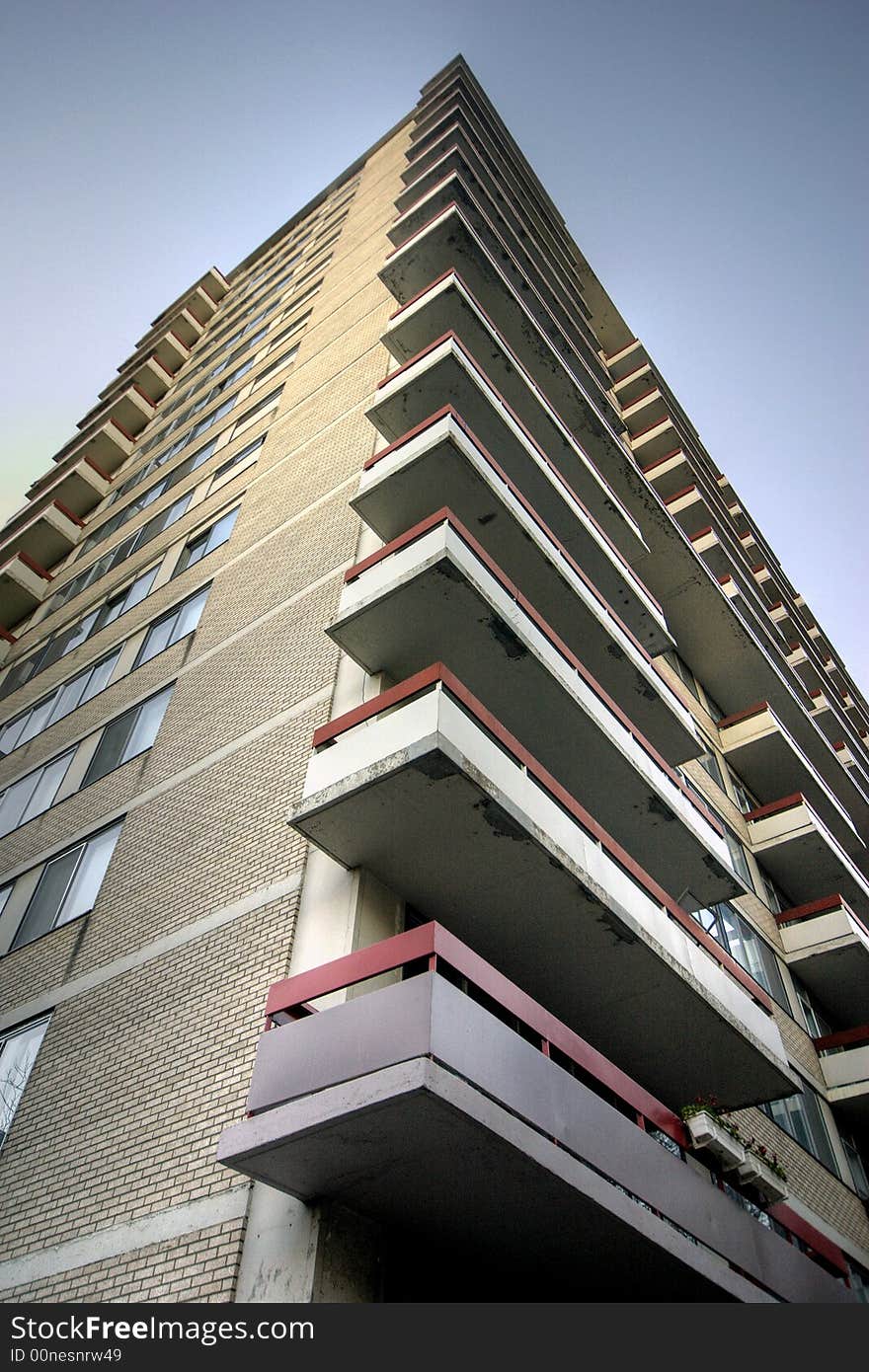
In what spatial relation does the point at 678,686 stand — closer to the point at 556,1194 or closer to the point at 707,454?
the point at 556,1194

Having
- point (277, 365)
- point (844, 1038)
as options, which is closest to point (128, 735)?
point (844, 1038)

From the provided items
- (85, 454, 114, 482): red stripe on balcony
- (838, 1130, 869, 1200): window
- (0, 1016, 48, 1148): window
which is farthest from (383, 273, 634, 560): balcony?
(85, 454, 114, 482): red stripe on balcony

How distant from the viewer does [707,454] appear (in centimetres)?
3522

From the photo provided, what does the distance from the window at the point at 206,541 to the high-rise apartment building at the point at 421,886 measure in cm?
21

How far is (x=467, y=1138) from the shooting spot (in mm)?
5508

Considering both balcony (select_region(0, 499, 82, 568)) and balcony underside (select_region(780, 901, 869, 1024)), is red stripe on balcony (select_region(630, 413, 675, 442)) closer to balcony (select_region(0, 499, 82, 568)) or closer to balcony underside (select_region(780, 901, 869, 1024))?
balcony underside (select_region(780, 901, 869, 1024))

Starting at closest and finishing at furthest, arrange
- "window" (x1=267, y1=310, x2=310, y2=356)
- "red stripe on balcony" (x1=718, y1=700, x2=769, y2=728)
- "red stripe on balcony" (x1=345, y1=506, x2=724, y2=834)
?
1. "red stripe on balcony" (x1=345, y1=506, x2=724, y2=834)
2. "red stripe on balcony" (x1=718, y1=700, x2=769, y2=728)
3. "window" (x1=267, y1=310, x2=310, y2=356)

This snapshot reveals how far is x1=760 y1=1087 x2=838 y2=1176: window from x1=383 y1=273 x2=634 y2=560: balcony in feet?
34.5

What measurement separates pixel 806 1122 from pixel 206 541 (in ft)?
46.8

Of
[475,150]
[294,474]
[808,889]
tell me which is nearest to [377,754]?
[294,474]

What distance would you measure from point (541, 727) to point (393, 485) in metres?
3.53

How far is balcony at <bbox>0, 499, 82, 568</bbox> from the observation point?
26.8m

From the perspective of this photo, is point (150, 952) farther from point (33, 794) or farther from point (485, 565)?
point (33, 794)

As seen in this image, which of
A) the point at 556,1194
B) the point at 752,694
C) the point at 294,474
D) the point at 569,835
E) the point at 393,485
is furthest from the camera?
the point at 752,694
